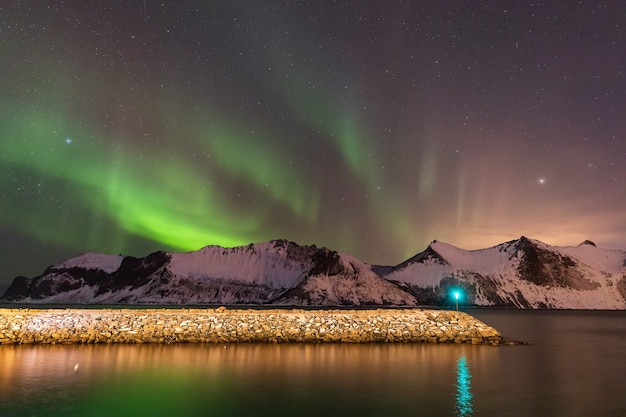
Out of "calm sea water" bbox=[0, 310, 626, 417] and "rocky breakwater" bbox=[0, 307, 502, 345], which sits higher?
"rocky breakwater" bbox=[0, 307, 502, 345]

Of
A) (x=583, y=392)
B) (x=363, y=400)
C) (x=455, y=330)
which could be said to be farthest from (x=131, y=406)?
(x=455, y=330)

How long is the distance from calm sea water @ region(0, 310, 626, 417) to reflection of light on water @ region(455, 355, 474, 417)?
93 mm

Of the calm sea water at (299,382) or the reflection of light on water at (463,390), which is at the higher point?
the reflection of light on water at (463,390)

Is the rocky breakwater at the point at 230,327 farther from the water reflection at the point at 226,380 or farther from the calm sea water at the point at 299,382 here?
the water reflection at the point at 226,380

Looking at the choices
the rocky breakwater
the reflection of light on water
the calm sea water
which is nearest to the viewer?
the reflection of light on water

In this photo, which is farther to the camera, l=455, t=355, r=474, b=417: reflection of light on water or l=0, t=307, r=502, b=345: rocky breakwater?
l=0, t=307, r=502, b=345: rocky breakwater

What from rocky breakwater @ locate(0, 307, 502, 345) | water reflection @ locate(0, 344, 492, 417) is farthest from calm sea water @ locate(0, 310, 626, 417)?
rocky breakwater @ locate(0, 307, 502, 345)

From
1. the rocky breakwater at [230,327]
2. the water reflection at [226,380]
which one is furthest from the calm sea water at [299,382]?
the rocky breakwater at [230,327]

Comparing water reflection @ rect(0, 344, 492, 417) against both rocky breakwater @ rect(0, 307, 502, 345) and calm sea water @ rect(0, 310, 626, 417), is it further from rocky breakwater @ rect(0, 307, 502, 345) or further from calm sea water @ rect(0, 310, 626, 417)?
rocky breakwater @ rect(0, 307, 502, 345)

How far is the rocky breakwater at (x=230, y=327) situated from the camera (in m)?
51.1

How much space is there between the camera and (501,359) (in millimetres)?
43375

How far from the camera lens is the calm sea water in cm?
2309

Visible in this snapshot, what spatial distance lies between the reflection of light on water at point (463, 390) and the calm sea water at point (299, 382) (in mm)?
93

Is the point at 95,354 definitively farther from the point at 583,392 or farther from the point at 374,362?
the point at 583,392
